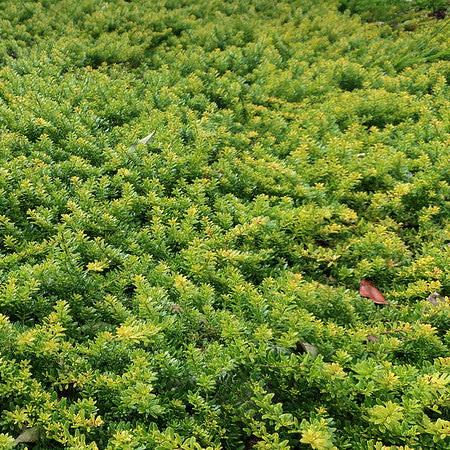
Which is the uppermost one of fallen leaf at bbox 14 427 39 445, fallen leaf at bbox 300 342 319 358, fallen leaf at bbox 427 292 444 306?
fallen leaf at bbox 427 292 444 306

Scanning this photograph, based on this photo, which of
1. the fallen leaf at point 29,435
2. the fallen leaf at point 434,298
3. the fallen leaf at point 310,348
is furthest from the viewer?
the fallen leaf at point 434,298

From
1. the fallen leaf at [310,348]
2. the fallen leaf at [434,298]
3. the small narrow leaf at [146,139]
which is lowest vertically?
the fallen leaf at [310,348]

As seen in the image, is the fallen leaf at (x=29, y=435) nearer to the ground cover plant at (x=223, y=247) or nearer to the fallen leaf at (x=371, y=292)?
the ground cover plant at (x=223, y=247)

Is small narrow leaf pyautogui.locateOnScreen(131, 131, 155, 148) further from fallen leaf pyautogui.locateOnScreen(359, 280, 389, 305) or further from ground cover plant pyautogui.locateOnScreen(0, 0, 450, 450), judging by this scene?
fallen leaf pyautogui.locateOnScreen(359, 280, 389, 305)

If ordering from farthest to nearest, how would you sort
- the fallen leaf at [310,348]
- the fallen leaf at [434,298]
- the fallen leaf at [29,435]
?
the fallen leaf at [434,298], the fallen leaf at [310,348], the fallen leaf at [29,435]

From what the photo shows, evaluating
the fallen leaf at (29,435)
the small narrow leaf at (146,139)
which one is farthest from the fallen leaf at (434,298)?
the small narrow leaf at (146,139)

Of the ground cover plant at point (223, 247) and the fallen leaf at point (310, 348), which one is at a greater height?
the ground cover plant at point (223, 247)

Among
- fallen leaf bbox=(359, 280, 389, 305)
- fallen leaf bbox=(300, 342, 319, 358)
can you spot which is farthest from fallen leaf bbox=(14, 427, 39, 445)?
fallen leaf bbox=(359, 280, 389, 305)

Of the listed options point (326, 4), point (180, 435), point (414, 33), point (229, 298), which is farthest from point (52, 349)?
point (326, 4)
